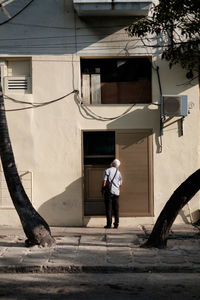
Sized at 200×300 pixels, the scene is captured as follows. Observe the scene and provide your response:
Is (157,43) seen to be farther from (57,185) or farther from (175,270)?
(175,270)

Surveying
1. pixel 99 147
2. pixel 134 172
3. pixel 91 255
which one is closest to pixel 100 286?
pixel 91 255

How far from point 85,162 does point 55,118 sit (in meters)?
1.53

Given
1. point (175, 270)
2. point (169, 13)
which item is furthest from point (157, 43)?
point (175, 270)

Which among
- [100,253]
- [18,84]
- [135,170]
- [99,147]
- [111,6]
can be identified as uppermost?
[111,6]

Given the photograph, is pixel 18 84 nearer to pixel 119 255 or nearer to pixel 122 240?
pixel 122 240

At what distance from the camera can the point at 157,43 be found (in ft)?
42.2

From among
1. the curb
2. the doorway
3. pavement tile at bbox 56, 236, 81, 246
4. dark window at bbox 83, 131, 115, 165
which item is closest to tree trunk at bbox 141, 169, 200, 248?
the curb

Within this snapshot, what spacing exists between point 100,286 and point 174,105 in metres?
6.28

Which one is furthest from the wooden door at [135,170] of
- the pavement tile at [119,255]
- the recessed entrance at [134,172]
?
the pavement tile at [119,255]

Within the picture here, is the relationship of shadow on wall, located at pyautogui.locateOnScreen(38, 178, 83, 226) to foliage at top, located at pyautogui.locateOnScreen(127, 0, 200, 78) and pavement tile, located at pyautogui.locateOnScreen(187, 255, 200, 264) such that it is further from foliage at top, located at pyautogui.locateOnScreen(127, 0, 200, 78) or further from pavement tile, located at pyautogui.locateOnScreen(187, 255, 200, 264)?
foliage at top, located at pyautogui.locateOnScreen(127, 0, 200, 78)

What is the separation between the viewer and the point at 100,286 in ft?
25.0

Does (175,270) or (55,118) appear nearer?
(175,270)

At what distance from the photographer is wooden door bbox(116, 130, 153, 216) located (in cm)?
1291

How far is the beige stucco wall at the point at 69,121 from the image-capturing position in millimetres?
12781
